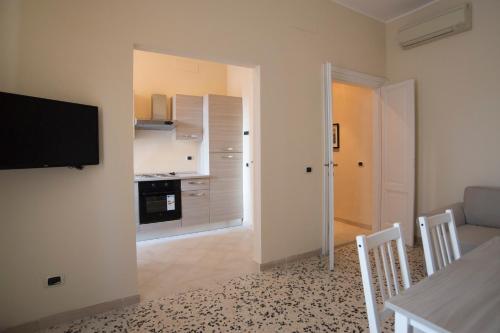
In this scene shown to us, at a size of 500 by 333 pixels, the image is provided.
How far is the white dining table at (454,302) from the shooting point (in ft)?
2.85

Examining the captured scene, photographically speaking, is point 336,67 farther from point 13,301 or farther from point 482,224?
point 13,301

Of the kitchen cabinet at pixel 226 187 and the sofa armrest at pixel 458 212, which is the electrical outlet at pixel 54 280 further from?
the sofa armrest at pixel 458 212

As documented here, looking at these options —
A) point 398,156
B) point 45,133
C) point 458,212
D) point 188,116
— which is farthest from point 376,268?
point 188,116

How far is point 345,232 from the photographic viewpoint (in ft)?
14.2

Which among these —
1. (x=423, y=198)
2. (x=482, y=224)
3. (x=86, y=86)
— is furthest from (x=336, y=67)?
(x=86, y=86)

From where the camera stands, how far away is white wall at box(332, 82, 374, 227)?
4.44 meters

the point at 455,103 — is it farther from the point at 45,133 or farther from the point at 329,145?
the point at 45,133

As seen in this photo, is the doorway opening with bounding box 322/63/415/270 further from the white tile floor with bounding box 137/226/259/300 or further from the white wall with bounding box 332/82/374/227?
the white tile floor with bounding box 137/226/259/300

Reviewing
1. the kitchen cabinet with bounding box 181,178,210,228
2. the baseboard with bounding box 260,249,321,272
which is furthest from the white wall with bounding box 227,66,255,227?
the baseboard with bounding box 260,249,321,272

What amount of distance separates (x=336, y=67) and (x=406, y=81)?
100cm

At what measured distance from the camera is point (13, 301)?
6.38ft

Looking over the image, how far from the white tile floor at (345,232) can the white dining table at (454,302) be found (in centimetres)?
265

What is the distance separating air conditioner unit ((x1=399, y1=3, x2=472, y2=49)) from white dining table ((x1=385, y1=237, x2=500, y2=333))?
122 inches

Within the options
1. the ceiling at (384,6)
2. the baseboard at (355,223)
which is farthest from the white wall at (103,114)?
the baseboard at (355,223)
